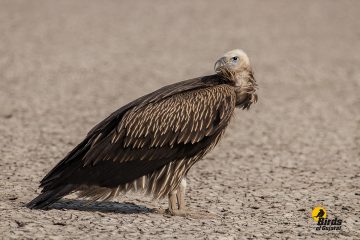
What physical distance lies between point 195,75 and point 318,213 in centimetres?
1142

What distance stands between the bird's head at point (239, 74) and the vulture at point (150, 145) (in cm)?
33

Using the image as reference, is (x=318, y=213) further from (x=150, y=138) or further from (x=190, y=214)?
(x=150, y=138)

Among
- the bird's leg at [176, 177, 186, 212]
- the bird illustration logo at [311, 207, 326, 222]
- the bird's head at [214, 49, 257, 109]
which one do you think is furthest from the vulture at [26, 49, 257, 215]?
the bird illustration logo at [311, 207, 326, 222]

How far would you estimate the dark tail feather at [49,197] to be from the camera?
325 inches

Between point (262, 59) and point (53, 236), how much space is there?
16073mm

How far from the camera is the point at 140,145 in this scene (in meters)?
8.66

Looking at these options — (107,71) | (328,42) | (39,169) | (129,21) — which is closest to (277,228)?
(39,169)

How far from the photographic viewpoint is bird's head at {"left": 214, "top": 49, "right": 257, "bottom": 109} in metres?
9.11

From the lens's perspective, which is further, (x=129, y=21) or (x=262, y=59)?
(x=129, y=21)

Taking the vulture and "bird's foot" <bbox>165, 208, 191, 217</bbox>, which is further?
"bird's foot" <bbox>165, 208, 191, 217</bbox>

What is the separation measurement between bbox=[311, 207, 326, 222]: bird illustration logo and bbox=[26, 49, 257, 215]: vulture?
1635 millimetres

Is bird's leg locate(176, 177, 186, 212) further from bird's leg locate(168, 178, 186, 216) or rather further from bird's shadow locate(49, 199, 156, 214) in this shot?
bird's shadow locate(49, 199, 156, 214)

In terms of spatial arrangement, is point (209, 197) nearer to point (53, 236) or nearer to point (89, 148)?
point (89, 148)

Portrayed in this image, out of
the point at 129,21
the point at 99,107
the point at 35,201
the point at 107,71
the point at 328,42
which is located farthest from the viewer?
the point at 129,21
